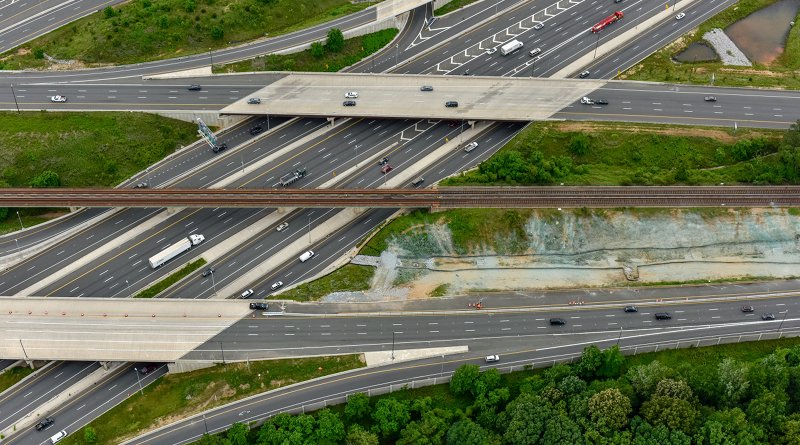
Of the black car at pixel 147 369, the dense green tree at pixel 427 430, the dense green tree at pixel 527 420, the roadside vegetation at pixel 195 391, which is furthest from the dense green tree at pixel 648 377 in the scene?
the black car at pixel 147 369

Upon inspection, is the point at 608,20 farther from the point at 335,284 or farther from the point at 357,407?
the point at 357,407

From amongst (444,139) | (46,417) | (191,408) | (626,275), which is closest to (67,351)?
(46,417)

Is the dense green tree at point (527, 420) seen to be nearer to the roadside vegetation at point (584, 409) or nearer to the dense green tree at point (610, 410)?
the roadside vegetation at point (584, 409)

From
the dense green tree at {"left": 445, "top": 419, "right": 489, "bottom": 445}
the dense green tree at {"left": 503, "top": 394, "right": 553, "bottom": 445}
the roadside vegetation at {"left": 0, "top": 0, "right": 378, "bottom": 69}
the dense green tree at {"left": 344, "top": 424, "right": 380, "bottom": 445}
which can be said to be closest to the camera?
the dense green tree at {"left": 503, "top": 394, "right": 553, "bottom": 445}

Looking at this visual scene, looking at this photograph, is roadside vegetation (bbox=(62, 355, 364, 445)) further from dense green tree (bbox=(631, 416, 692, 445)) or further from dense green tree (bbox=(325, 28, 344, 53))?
dense green tree (bbox=(325, 28, 344, 53))

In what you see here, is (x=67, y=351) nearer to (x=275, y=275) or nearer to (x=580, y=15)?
(x=275, y=275)

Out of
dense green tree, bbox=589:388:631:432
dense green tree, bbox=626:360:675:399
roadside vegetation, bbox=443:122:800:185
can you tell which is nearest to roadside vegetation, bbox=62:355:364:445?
dense green tree, bbox=589:388:631:432
